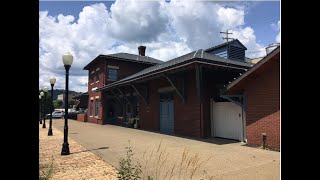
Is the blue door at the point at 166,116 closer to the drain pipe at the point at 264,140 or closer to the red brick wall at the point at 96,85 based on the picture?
the drain pipe at the point at 264,140

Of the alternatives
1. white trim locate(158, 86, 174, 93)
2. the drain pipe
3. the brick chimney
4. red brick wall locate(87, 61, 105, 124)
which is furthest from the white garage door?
the brick chimney

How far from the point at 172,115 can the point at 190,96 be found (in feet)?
7.94

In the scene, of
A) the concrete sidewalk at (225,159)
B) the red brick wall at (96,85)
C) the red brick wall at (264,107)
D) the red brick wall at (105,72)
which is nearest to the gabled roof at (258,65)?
the red brick wall at (264,107)

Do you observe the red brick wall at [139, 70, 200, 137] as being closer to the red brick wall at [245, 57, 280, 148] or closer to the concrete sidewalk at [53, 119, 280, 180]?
the concrete sidewalk at [53, 119, 280, 180]

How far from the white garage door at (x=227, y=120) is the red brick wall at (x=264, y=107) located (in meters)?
1.36

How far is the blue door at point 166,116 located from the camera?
1770cm

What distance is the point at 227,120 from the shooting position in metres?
14.2

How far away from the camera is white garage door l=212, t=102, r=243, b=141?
44.1 ft

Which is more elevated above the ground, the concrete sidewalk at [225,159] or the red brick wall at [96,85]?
the red brick wall at [96,85]

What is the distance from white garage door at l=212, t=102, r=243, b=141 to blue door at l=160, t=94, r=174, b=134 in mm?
3372
